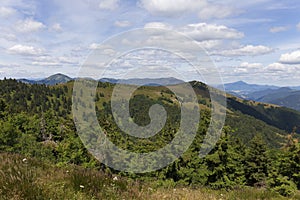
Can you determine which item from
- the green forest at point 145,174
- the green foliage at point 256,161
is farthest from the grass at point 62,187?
the green foliage at point 256,161

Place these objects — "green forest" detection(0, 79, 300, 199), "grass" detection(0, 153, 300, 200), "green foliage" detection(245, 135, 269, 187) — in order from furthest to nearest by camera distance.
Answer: "green foliage" detection(245, 135, 269, 187) → "green forest" detection(0, 79, 300, 199) → "grass" detection(0, 153, 300, 200)

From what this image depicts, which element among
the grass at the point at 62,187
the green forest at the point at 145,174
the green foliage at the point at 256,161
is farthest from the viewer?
the green foliage at the point at 256,161

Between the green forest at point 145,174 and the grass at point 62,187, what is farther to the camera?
the green forest at point 145,174

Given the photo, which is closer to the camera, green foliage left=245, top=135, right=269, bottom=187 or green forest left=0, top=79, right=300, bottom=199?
green forest left=0, top=79, right=300, bottom=199

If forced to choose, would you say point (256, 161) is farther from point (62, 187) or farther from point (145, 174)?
point (62, 187)

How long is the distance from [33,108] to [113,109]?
196 metres

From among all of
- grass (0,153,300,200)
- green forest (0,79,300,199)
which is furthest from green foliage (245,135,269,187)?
grass (0,153,300,200)

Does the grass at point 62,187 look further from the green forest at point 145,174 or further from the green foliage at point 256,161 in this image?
the green foliage at point 256,161

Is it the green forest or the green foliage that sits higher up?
the green forest

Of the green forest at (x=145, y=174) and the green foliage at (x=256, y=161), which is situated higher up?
the green forest at (x=145, y=174)

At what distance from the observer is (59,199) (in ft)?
15.7

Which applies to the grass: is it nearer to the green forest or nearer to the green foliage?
the green forest

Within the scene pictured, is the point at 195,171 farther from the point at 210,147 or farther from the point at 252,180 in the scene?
the point at 252,180

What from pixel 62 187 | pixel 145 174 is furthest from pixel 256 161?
pixel 62 187
